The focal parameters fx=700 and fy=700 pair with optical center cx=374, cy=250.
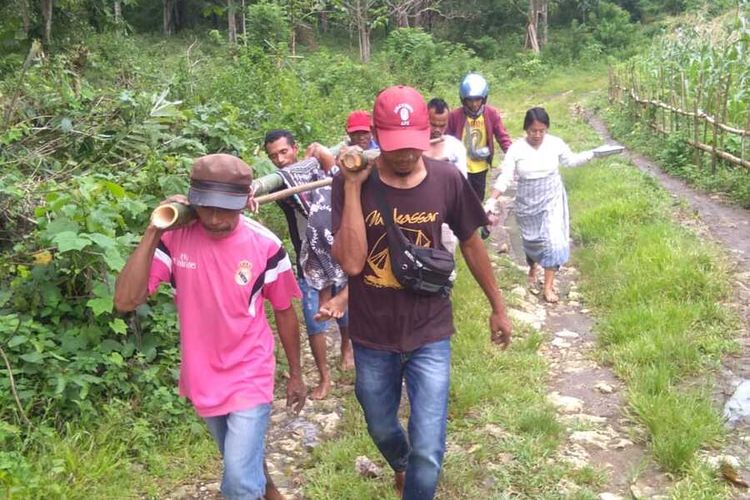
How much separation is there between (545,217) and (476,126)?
1.06 m

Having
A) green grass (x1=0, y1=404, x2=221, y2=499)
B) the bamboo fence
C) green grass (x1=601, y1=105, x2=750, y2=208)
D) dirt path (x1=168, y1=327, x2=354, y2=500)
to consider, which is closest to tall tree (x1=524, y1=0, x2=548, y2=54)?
the bamboo fence

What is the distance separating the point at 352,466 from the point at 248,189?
1768 mm

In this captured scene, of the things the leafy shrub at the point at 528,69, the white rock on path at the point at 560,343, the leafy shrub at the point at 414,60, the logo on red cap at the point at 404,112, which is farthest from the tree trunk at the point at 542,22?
the logo on red cap at the point at 404,112

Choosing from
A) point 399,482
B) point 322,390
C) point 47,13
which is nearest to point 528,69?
point 47,13

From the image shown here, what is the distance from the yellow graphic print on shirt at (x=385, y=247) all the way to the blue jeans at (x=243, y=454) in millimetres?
676

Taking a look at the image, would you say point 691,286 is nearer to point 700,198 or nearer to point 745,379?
point 745,379

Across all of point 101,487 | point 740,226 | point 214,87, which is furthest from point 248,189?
point 740,226

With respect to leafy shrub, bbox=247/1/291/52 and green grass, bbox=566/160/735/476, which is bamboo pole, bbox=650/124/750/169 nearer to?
green grass, bbox=566/160/735/476

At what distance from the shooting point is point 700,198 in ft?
30.2

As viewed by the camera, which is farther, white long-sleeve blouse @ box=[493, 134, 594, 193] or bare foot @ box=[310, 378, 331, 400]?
white long-sleeve blouse @ box=[493, 134, 594, 193]

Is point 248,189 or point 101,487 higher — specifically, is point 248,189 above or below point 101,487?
above

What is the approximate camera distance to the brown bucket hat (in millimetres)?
2506

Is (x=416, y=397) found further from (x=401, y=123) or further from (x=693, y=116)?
(x=693, y=116)

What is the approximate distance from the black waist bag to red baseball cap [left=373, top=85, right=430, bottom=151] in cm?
18
